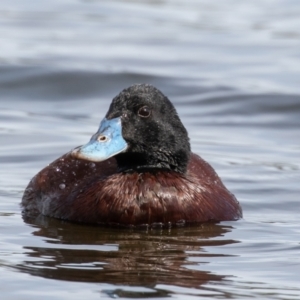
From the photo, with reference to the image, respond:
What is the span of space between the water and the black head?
632mm

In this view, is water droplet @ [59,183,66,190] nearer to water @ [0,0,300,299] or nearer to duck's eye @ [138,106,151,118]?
water @ [0,0,300,299]

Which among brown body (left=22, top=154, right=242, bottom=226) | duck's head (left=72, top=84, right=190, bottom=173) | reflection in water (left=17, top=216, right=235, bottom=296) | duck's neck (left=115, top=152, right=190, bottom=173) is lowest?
reflection in water (left=17, top=216, right=235, bottom=296)

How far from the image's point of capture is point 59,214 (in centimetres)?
980

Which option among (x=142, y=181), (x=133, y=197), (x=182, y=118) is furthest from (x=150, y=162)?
(x=182, y=118)

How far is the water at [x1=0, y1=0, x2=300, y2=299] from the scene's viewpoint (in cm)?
777

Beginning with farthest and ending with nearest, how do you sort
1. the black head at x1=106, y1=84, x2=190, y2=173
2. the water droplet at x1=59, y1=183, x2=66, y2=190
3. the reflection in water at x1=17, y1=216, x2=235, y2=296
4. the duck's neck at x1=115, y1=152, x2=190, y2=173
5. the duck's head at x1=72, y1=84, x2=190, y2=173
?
1. the water droplet at x1=59, y1=183, x2=66, y2=190
2. the duck's neck at x1=115, y1=152, x2=190, y2=173
3. the black head at x1=106, y1=84, x2=190, y2=173
4. the duck's head at x1=72, y1=84, x2=190, y2=173
5. the reflection in water at x1=17, y1=216, x2=235, y2=296

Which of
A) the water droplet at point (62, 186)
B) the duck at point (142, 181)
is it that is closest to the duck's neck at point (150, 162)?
the duck at point (142, 181)

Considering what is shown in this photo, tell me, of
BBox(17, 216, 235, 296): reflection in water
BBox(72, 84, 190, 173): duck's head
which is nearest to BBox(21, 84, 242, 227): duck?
BBox(72, 84, 190, 173): duck's head

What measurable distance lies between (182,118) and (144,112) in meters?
6.29

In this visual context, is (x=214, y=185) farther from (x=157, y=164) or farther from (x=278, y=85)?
(x=278, y=85)

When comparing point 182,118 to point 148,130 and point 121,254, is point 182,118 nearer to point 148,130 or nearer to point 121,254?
point 148,130

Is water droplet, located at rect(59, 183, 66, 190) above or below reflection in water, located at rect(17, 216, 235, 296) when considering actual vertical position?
above

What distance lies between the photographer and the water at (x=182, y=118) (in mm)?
7770

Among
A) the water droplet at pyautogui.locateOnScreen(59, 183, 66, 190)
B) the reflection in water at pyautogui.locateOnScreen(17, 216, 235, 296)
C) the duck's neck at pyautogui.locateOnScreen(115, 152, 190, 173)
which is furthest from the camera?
the water droplet at pyautogui.locateOnScreen(59, 183, 66, 190)
